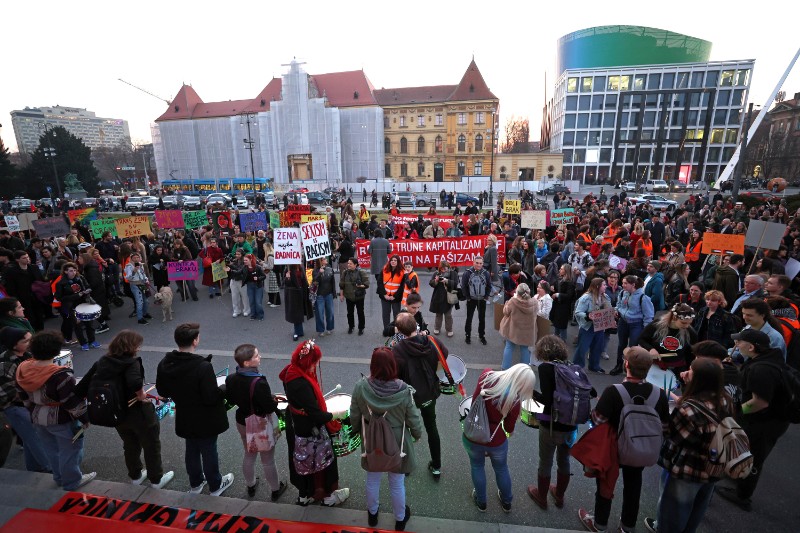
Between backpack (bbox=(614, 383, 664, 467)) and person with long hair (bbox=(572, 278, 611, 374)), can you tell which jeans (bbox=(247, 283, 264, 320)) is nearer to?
person with long hair (bbox=(572, 278, 611, 374))

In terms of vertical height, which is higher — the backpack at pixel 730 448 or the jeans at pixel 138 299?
the backpack at pixel 730 448

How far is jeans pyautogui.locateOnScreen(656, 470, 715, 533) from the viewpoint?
3.06 m

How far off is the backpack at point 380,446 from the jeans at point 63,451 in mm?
2889

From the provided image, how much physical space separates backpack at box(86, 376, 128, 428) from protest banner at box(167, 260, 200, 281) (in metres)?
7.43

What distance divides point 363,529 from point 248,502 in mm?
1153

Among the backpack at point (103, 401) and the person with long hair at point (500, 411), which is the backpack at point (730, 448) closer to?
the person with long hair at point (500, 411)

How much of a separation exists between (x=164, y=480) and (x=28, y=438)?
1.53 meters

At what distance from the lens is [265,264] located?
34.1 ft

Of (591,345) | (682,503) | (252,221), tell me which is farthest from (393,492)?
(252,221)

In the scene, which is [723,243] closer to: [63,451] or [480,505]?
[480,505]

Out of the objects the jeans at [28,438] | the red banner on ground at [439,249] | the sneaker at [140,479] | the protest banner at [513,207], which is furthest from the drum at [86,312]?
the protest banner at [513,207]

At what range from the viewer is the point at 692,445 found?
294cm

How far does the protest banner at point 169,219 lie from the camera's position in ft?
47.7

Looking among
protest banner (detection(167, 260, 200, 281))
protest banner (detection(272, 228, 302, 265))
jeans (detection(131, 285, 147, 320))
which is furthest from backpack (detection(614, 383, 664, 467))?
protest banner (detection(167, 260, 200, 281))
